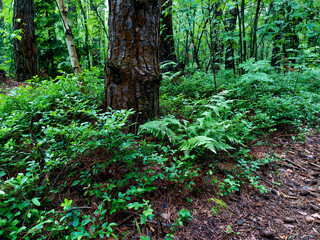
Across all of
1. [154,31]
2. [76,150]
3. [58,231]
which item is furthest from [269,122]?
[58,231]

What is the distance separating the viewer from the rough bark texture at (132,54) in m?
2.67

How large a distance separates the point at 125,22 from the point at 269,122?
3.31 m

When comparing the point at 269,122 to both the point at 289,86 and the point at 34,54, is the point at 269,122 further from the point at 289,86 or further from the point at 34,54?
the point at 34,54

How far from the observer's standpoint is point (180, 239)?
155 cm

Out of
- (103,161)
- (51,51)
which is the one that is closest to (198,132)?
(103,161)

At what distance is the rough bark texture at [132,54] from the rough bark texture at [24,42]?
5.47m

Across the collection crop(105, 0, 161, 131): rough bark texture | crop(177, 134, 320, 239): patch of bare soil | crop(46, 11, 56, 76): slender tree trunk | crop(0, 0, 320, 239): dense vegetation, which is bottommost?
crop(177, 134, 320, 239): patch of bare soil

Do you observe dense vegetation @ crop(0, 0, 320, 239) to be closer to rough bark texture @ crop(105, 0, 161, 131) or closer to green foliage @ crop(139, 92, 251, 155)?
green foliage @ crop(139, 92, 251, 155)

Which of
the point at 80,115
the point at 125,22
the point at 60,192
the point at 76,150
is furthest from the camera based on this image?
the point at 80,115

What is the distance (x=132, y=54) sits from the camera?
Result: 2709 mm

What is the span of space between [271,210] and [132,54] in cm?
278

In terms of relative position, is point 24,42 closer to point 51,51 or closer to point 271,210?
point 51,51

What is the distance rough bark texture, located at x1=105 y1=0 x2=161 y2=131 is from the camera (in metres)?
2.67

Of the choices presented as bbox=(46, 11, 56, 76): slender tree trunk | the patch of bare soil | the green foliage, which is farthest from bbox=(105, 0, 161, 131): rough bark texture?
bbox=(46, 11, 56, 76): slender tree trunk
